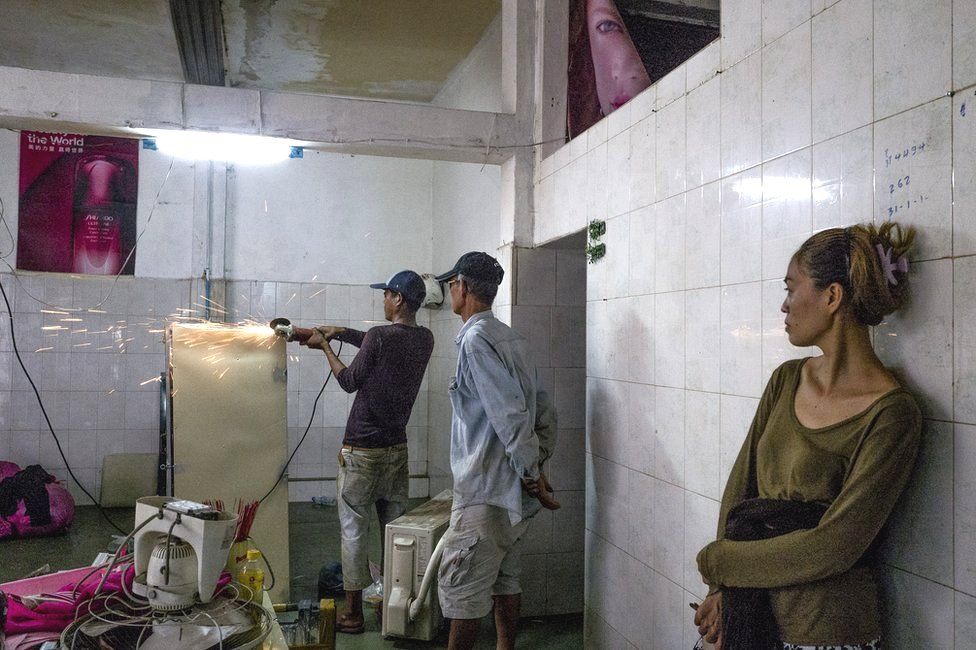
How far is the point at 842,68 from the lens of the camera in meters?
1.71

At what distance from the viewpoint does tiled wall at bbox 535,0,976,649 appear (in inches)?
55.2

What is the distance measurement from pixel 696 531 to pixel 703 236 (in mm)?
941

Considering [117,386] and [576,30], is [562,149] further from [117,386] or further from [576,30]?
[117,386]

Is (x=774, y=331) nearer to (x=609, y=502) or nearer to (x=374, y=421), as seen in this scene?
(x=609, y=502)

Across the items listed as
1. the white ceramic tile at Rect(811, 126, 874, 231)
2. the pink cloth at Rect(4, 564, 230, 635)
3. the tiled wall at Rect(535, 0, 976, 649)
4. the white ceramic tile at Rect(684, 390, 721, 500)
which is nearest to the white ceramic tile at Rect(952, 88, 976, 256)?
the tiled wall at Rect(535, 0, 976, 649)

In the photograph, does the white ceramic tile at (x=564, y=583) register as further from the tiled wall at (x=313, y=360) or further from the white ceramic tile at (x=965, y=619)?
the tiled wall at (x=313, y=360)

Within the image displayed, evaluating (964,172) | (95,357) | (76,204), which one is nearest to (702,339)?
(964,172)

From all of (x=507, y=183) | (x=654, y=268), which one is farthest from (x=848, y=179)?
(x=507, y=183)

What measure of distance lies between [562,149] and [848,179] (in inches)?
77.6

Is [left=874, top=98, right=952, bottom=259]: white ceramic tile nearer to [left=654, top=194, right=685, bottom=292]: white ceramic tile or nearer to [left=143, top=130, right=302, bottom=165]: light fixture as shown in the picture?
[left=654, top=194, right=685, bottom=292]: white ceramic tile

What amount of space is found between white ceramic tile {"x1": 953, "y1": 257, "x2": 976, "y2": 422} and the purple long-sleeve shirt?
2587 mm

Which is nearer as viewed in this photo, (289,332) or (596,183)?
(596,183)

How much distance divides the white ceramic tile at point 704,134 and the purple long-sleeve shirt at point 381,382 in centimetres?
176

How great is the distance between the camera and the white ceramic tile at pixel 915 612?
1.40 meters
